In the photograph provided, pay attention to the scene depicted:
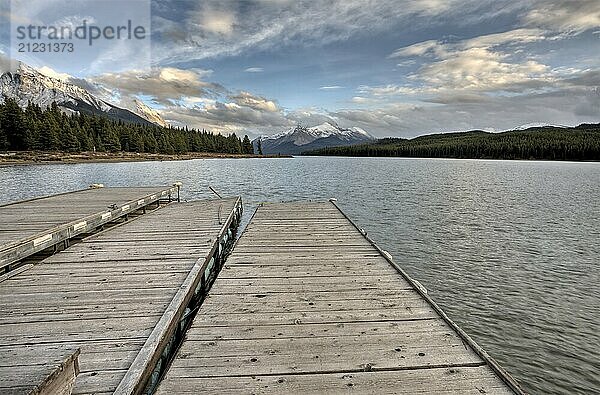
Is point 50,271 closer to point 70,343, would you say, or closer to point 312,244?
point 70,343

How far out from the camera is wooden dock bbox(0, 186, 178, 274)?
8836 millimetres

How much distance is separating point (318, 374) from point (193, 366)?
1493mm

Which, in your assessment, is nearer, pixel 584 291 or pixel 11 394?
pixel 11 394

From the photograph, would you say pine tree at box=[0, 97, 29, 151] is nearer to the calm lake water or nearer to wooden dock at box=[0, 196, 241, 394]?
the calm lake water

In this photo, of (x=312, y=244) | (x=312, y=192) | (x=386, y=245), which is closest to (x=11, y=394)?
(x=312, y=244)

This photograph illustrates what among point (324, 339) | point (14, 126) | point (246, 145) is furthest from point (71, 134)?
point (324, 339)

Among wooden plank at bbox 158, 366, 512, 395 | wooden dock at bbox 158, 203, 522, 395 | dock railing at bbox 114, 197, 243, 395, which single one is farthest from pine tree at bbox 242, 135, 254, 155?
wooden plank at bbox 158, 366, 512, 395

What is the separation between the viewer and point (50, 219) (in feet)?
39.3

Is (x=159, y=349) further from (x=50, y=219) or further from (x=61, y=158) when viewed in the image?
(x=61, y=158)

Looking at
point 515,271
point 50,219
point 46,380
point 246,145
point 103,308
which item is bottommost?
point 515,271

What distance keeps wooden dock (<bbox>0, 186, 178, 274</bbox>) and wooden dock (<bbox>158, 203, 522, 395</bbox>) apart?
17.1 ft

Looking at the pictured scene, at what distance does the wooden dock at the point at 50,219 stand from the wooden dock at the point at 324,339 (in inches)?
206

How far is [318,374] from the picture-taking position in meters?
4.18

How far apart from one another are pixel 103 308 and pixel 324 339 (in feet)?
12.4
